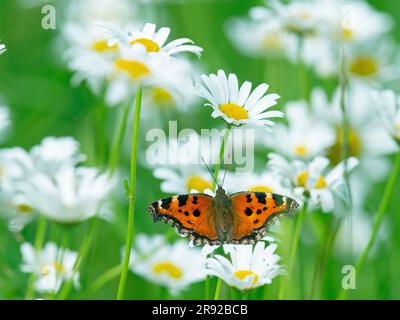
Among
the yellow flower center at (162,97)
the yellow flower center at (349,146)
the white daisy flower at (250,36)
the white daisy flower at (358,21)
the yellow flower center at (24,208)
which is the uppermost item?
the white daisy flower at (250,36)

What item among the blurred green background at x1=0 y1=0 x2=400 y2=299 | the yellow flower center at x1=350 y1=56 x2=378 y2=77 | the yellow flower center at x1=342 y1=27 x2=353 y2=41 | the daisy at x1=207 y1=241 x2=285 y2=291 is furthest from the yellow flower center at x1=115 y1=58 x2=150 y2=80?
the yellow flower center at x1=350 y1=56 x2=378 y2=77

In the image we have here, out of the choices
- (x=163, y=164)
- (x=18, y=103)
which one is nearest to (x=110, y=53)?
(x=163, y=164)

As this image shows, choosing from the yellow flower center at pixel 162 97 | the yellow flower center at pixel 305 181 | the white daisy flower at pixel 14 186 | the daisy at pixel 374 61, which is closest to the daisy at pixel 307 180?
the yellow flower center at pixel 305 181

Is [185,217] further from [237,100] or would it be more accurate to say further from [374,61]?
[374,61]

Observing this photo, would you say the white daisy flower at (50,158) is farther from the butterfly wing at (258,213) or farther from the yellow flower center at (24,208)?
the butterfly wing at (258,213)

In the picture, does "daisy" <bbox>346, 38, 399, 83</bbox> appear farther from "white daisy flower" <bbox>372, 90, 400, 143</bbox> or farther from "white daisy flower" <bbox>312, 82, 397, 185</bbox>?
"white daisy flower" <bbox>372, 90, 400, 143</bbox>

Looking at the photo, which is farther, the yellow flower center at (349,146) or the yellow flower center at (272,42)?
the yellow flower center at (272,42)

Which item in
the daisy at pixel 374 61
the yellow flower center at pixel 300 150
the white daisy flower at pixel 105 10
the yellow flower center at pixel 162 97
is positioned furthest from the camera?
the white daisy flower at pixel 105 10

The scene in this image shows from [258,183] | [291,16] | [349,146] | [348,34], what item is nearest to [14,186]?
[258,183]
